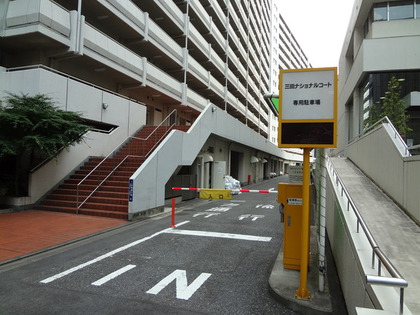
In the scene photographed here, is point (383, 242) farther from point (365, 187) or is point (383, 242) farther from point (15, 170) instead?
point (15, 170)

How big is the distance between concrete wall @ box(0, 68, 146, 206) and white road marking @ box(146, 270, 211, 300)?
8.27 m

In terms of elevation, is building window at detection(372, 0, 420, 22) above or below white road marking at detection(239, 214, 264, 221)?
above

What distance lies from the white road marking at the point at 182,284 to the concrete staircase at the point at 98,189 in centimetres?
531

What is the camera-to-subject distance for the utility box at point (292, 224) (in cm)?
504

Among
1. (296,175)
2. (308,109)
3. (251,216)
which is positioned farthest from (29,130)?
(308,109)

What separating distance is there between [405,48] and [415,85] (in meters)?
2.07

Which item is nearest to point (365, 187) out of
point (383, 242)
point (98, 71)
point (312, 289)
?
point (383, 242)

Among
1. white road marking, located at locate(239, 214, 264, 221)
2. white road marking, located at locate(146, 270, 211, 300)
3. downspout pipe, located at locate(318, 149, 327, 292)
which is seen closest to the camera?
downspout pipe, located at locate(318, 149, 327, 292)

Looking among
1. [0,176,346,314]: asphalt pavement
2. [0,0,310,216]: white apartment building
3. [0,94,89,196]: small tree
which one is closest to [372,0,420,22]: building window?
[0,0,310,216]: white apartment building

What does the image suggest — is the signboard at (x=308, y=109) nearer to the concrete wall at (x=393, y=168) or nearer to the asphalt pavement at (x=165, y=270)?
the asphalt pavement at (x=165, y=270)

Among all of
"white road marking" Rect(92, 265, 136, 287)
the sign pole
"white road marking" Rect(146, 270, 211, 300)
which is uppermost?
the sign pole

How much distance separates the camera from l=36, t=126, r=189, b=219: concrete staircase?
10.4m

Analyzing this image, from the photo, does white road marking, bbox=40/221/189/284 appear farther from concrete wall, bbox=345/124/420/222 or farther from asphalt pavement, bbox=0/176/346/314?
concrete wall, bbox=345/124/420/222

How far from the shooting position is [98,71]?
16.8m
